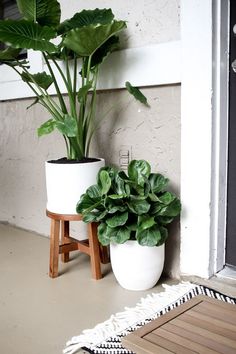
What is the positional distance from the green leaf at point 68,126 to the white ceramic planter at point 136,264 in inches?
19.8

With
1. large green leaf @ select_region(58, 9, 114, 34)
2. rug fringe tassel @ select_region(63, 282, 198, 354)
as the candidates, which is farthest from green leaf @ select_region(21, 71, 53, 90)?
rug fringe tassel @ select_region(63, 282, 198, 354)

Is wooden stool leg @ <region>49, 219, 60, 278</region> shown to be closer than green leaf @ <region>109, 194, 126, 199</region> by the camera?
No

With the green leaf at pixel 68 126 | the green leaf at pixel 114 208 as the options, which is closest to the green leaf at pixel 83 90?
the green leaf at pixel 68 126

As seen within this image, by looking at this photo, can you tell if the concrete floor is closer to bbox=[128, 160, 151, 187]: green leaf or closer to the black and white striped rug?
the black and white striped rug

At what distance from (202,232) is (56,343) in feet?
2.38

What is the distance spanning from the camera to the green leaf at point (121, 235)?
54.6 inches

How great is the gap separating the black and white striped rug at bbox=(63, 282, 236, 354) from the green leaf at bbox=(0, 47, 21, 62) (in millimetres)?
1215

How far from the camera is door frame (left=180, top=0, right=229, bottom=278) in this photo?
1370mm

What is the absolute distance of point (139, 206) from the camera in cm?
138

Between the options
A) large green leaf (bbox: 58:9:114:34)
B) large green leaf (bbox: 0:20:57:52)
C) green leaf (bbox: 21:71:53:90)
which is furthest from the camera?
green leaf (bbox: 21:71:53:90)

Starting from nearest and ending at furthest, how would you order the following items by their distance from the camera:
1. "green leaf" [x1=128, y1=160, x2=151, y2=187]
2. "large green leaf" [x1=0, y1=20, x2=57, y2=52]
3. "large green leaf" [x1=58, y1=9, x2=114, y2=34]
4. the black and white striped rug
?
the black and white striped rug < "large green leaf" [x1=0, y1=20, x2=57, y2=52] < "green leaf" [x1=128, y1=160, x2=151, y2=187] < "large green leaf" [x1=58, y1=9, x2=114, y2=34]

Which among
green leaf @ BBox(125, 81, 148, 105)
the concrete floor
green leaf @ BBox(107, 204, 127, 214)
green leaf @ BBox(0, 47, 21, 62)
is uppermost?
green leaf @ BBox(0, 47, 21, 62)

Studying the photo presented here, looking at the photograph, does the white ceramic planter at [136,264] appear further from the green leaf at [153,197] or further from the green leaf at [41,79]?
the green leaf at [41,79]

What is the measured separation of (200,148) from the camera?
1.43 metres
